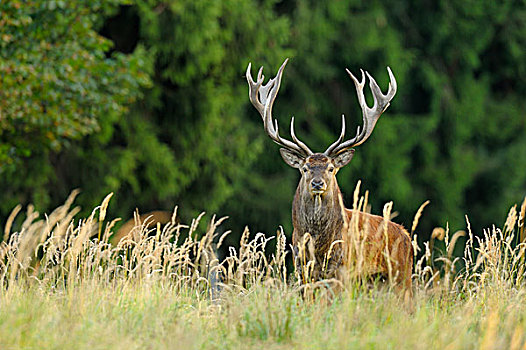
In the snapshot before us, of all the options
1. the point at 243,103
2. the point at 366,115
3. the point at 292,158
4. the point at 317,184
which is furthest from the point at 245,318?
the point at 243,103

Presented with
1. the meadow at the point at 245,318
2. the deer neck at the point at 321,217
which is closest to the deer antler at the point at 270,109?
the deer neck at the point at 321,217

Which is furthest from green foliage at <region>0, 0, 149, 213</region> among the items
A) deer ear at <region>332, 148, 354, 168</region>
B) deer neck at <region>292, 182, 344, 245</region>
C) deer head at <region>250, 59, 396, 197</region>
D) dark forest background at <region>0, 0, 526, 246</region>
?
deer neck at <region>292, 182, 344, 245</region>

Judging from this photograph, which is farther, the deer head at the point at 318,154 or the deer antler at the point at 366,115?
the deer antler at the point at 366,115

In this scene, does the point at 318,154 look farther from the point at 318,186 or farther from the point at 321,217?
the point at 321,217

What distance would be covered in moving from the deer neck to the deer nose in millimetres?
143

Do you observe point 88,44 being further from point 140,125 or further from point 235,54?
point 235,54

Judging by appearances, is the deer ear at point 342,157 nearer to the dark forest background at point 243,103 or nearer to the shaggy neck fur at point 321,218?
the shaggy neck fur at point 321,218

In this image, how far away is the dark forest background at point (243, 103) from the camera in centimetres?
1263

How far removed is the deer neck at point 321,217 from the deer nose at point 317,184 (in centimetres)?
14

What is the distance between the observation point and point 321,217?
7781mm

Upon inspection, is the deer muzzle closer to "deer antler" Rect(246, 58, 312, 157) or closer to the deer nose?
the deer nose

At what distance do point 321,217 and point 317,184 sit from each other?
29cm

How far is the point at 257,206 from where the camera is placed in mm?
19500

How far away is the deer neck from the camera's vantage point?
7781 mm
